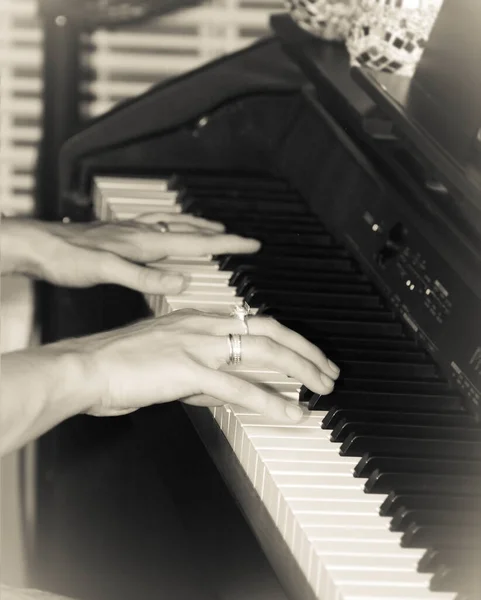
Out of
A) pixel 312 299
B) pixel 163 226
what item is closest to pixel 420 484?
pixel 312 299

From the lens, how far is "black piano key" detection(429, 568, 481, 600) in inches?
38.4

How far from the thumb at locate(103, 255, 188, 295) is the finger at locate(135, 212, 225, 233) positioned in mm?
190

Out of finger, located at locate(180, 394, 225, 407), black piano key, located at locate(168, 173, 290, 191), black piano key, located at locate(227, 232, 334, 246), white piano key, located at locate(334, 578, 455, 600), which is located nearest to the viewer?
white piano key, located at locate(334, 578, 455, 600)

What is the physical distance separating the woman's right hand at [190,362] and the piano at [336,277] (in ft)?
0.21

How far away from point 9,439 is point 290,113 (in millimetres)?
1077

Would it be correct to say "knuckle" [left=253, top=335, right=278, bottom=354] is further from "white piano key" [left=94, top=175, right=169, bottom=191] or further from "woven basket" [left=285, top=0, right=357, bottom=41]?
"woven basket" [left=285, top=0, right=357, bottom=41]

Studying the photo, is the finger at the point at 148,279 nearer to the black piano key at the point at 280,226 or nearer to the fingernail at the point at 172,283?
the fingernail at the point at 172,283

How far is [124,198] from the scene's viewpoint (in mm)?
1904

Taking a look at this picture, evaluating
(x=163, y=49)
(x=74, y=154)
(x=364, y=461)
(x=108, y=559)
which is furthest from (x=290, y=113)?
(x=163, y=49)

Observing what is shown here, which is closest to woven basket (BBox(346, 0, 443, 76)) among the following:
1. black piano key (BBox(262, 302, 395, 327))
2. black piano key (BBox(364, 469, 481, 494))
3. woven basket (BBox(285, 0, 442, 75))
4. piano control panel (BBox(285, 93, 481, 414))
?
woven basket (BBox(285, 0, 442, 75))

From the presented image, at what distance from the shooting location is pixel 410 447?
118cm

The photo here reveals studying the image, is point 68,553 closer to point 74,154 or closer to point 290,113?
point 74,154

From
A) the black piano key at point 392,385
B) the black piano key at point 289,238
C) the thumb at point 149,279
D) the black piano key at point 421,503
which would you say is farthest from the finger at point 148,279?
the black piano key at point 421,503

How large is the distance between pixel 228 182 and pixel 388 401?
78cm
